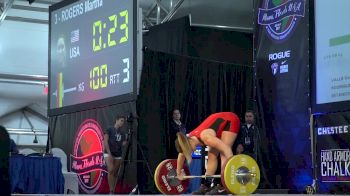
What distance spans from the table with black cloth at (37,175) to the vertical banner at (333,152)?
10.1 ft

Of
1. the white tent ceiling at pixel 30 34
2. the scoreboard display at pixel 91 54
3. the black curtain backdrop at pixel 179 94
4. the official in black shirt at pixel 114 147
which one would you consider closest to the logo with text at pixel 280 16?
the scoreboard display at pixel 91 54

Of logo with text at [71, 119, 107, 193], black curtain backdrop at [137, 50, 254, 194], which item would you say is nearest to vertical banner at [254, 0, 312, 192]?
black curtain backdrop at [137, 50, 254, 194]

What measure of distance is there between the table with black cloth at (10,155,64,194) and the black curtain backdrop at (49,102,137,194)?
0.89 meters

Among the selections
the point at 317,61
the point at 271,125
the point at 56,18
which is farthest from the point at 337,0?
the point at 56,18

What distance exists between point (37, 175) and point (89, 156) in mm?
1360

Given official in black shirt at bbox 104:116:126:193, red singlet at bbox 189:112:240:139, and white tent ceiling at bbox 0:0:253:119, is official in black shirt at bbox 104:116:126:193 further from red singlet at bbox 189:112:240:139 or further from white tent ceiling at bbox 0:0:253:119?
white tent ceiling at bbox 0:0:253:119

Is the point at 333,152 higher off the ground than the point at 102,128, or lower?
lower

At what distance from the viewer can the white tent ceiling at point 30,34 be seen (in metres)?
11.9

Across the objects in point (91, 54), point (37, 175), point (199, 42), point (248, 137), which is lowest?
point (37, 175)

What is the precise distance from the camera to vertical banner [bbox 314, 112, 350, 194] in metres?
5.18

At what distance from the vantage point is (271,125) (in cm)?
613

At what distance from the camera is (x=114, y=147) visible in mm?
7711

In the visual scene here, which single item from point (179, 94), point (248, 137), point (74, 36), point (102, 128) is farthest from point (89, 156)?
point (248, 137)

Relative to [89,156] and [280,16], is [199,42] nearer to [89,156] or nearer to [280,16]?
[89,156]
